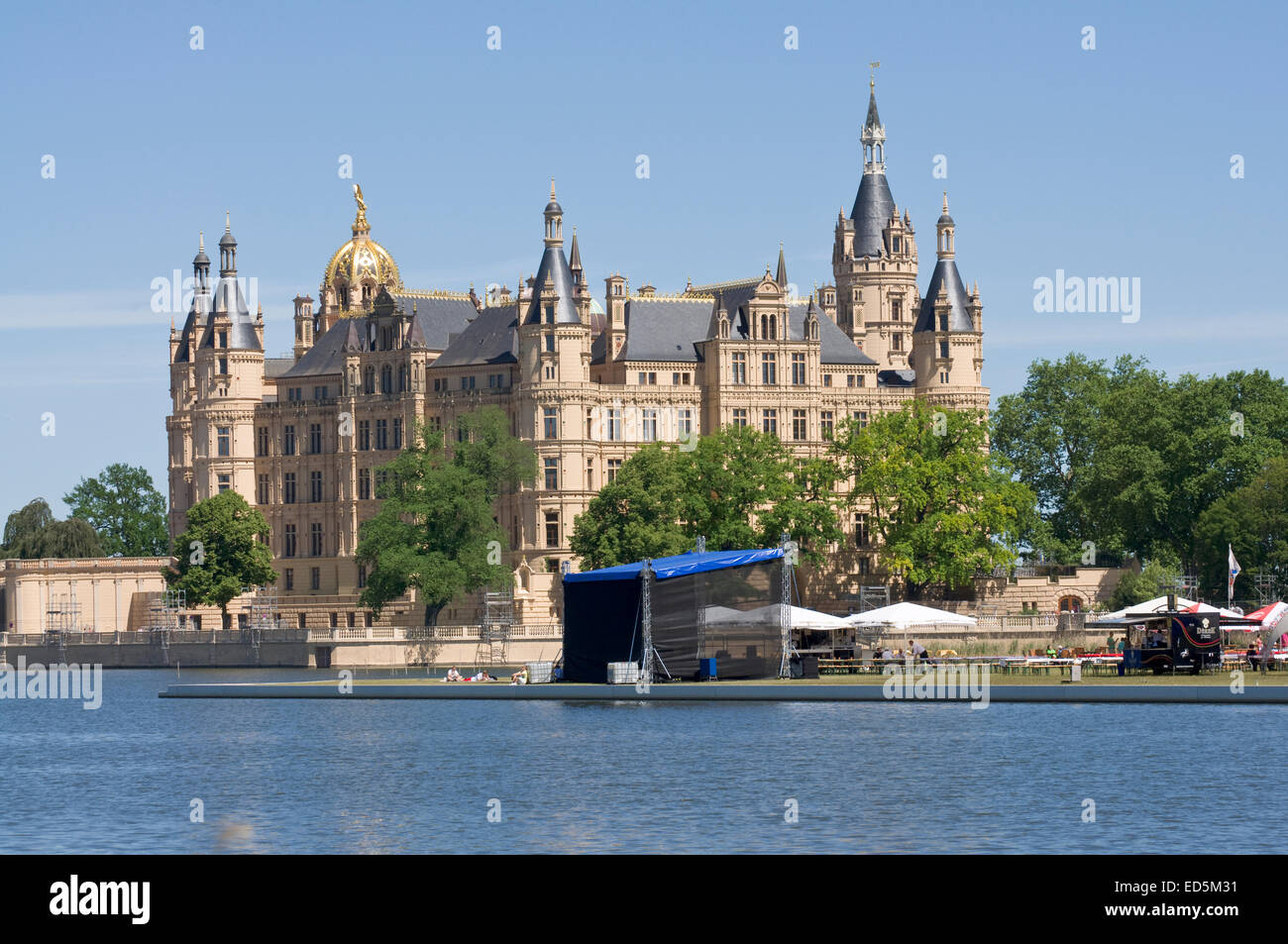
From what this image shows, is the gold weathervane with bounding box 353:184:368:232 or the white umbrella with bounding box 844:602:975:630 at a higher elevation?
the gold weathervane with bounding box 353:184:368:232

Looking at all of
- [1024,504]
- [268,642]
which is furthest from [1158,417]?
Result: [268,642]

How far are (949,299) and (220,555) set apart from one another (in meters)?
46.4

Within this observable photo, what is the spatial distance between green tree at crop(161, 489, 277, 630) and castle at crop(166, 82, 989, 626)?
19.4 ft

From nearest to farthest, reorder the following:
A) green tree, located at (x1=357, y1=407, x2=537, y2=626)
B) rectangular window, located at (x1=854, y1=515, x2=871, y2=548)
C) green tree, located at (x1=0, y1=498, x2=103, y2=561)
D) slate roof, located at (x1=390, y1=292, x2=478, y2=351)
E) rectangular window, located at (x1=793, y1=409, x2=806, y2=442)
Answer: green tree, located at (x1=357, y1=407, x2=537, y2=626) < rectangular window, located at (x1=854, y1=515, x2=871, y2=548) < rectangular window, located at (x1=793, y1=409, x2=806, y2=442) < slate roof, located at (x1=390, y1=292, x2=478, y2=351) < green tree, located at (x1=0, y1=498, x2=103, y2=561)

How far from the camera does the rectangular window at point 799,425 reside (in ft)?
438

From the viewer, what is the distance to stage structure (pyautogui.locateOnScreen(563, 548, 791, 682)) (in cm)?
7750

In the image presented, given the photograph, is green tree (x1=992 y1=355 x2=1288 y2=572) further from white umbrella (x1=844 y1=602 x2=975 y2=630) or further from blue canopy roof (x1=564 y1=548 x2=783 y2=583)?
blue canopy roof (x1=564 y1=548 x2=783 y2=583)

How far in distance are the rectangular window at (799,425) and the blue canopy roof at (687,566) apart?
53.8m

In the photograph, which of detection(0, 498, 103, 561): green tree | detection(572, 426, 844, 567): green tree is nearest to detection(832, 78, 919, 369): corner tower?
detection(572, 426, 844, 567): green tree

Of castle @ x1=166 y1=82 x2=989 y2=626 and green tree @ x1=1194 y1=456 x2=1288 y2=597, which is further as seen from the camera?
castle @ x1=166 y1=82 x2=989 y2=626

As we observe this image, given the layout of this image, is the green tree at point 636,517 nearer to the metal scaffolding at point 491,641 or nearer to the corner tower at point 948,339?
the metal scaffolding at point 491,641

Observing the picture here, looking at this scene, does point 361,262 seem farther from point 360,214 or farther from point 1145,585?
point 1145,585

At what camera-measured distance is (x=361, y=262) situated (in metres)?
156
